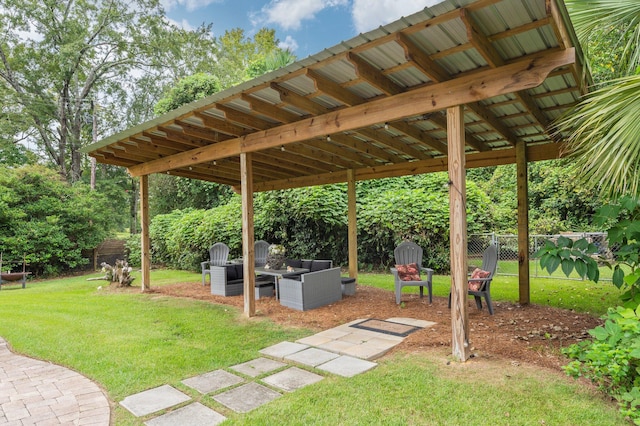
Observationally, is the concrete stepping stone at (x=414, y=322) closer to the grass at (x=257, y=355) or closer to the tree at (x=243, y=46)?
the grass at (x=257, y=355)

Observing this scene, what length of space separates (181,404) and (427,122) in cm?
388

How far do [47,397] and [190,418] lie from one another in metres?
1.20

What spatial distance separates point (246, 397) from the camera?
96.3 inches

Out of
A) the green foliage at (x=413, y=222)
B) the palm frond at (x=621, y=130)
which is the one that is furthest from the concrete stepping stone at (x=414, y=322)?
the green foliage at (x=413, y=222)

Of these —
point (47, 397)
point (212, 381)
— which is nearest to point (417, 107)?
point (212, 381)

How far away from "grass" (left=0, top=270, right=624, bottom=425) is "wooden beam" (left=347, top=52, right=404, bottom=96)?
7.85 feet

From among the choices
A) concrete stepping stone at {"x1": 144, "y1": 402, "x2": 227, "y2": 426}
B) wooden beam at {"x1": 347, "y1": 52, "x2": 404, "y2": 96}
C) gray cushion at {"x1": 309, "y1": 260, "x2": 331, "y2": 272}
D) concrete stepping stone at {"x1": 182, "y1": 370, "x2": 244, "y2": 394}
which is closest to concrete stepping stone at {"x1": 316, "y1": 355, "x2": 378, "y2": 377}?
concrete stepping stone at {"x1": 182, "y1": 370, "x2": 244, "y2": 394}

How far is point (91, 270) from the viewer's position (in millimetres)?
11461

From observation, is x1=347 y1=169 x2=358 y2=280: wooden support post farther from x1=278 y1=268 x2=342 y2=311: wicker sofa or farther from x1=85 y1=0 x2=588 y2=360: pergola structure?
x1=278 y1=268 x2=342 y2=311: wicker sofa

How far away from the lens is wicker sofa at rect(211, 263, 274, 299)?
6250 millimetres

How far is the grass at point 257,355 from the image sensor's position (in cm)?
212

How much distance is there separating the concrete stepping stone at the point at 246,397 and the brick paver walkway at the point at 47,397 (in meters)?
0.72

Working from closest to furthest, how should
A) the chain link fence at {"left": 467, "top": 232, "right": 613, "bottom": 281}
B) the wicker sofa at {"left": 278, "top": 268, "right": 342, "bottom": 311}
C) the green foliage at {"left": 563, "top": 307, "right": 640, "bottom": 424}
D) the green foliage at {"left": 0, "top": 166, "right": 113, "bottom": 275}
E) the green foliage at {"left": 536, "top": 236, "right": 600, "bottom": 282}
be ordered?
the green foliage at {"left": 563, "top": 307, "right": 640, "bottom": 424} → the green foliage at {"left": 536, "top": 236, "right": 600, "bottom": 282} → the wicker sofa at {"left": 278, "top": 268, "right": 342, "bottom": 311} → the chain link fence at {"left": 467, "top": 232, "right": 613, "bottom": 281} → the green foliage at {"left": 0, "top": 166, "right": 113, "bottom": 275}

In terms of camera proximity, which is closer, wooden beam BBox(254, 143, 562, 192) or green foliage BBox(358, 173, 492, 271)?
wooden beam BBox(254, 143, 562, 192)
